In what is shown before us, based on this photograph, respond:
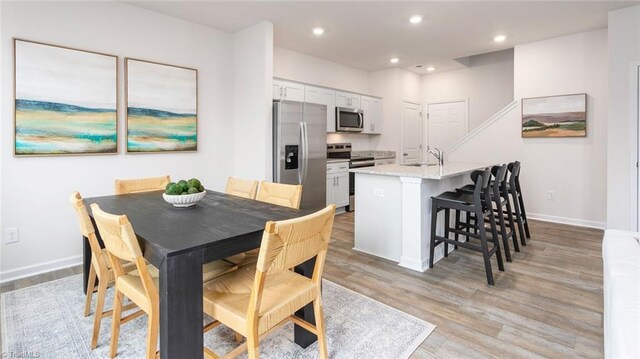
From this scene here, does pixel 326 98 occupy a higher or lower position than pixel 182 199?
higher

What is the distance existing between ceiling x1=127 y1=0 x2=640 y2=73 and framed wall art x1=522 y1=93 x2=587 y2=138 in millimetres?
891

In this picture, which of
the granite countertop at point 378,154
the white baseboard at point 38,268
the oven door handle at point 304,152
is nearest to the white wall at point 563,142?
the granite countertop at point 378,154

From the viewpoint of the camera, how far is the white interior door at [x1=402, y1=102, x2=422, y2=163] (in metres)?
6.70

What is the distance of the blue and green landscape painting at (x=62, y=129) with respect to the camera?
286cm

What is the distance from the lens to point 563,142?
4664 mm

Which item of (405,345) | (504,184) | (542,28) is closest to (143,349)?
(405,345)

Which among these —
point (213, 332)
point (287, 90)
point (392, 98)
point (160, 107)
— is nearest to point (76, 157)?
point (160, 107)

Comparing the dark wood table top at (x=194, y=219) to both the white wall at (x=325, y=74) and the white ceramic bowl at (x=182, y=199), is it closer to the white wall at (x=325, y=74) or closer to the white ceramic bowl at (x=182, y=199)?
the white ceramic bowl at (x=182, y=199)

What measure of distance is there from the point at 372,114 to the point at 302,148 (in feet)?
8.61

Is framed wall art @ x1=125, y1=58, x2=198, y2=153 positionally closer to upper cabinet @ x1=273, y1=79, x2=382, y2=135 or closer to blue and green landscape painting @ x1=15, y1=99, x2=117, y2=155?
blue and green landscape painting @ x1=15, y1=99, x2=117, y2=155

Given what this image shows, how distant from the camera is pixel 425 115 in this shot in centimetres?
716

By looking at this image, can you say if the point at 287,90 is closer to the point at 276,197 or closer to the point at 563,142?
the point at 276,197

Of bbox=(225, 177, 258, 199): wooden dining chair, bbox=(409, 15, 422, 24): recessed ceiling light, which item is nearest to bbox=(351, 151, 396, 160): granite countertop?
bbox=(409, 15, 422, 24): recessed ceiling light

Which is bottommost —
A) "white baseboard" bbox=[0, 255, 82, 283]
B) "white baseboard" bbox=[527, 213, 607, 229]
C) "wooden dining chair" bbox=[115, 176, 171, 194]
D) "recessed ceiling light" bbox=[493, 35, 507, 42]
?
"white baseboard" bbox=[0, 255, 82, 283]
